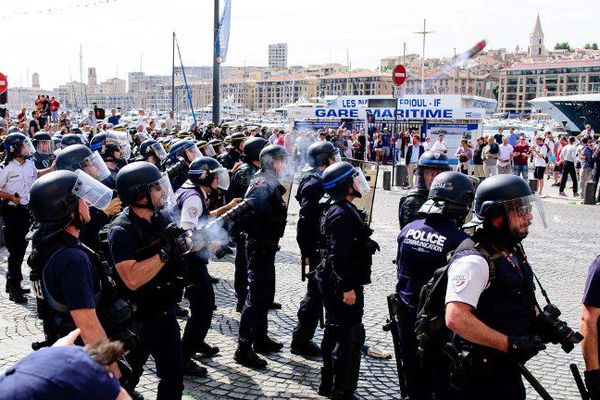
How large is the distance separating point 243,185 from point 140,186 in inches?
137

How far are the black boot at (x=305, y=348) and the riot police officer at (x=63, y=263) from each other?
10.2ft

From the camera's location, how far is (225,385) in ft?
18.0

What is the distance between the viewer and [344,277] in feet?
16.1

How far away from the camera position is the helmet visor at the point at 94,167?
19.8 feet

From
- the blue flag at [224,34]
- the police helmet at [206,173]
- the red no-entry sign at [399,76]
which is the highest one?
the blue flag at [224,34]

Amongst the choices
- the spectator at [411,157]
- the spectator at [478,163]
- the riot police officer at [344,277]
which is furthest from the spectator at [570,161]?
the riot police officer at [344,277]

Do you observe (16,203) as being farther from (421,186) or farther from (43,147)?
(421,186)

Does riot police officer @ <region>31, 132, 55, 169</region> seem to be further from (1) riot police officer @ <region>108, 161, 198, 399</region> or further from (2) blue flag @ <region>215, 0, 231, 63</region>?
(2) blue flag @ <region>215, 0, 231, 63</region>

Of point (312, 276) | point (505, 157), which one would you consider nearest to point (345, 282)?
point (312, 276)

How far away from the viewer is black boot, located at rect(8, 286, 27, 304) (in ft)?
25.6

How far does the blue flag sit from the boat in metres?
49.2

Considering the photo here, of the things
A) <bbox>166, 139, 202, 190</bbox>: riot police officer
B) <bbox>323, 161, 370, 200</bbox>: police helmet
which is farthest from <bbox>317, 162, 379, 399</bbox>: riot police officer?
<bbox>166, 139, 202, 190</bbox>: riot police officer

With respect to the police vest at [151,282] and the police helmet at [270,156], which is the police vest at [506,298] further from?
the police helmet at [270,156]

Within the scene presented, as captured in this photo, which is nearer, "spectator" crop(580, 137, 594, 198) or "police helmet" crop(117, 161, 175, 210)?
"police helmet" crop(117, 161, 175, 210)
